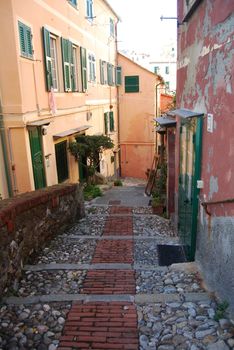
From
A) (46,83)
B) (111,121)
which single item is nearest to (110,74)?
(111,121)

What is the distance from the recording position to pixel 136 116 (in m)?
21.6

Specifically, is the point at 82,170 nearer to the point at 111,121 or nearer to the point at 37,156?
the point at 37,156

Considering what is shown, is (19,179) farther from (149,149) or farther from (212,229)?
(149,149)

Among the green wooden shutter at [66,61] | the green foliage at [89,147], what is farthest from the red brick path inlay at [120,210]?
the green wooden shutter at [66,61]

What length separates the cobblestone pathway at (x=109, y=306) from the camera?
3.20 meters

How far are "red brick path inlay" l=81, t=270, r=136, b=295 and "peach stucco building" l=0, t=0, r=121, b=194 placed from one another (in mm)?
4263

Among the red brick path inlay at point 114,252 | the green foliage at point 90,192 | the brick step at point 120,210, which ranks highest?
the red brick path inlay at point 114,252

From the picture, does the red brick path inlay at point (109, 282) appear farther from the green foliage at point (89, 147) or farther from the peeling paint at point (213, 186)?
the green foliage at point (89, 147)

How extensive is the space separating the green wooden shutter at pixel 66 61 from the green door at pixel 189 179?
19.6ft

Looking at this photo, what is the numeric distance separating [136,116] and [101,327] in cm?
1912

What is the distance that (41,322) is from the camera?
3.51 m

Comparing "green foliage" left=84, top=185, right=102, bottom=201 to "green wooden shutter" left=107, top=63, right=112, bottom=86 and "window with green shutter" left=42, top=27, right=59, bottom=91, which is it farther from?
"green wooden shutter" left=107, top=63, right=112, bottom=86

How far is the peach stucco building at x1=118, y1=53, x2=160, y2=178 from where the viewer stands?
20953 millimetres

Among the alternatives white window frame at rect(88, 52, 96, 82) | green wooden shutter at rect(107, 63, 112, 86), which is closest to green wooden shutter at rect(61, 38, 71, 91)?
white window frame at rect(88, 52, 96, 82)
